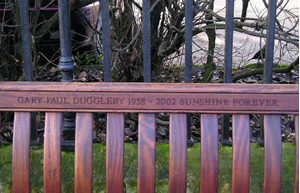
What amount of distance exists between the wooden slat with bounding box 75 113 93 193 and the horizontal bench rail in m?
0.08

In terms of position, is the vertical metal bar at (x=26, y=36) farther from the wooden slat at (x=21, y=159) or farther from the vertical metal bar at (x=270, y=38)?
the vertical metal bar at (x=270, y=38)

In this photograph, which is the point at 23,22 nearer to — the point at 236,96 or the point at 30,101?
the point at 30,101

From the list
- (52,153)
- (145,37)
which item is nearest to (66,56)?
(145,37)

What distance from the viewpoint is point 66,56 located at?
1885mm

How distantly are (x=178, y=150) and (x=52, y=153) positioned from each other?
0.43 meters

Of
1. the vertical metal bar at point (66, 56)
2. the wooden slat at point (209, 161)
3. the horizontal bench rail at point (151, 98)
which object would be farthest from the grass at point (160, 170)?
the horizontal bench rail at point (151, 98)

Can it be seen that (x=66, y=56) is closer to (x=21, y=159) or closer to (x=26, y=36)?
(x=26, y=36)

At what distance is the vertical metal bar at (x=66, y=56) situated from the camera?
180 cm

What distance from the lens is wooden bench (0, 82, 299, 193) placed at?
1522 mm

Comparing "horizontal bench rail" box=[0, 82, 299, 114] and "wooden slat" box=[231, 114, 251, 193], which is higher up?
"horizontal bench rail" box=[0, 82, 299, 114]

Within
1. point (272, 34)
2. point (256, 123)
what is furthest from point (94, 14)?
point (272, 34)

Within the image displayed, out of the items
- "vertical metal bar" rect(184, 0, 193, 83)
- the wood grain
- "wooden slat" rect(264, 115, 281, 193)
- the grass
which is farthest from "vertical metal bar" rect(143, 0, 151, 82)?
"wooden slat" rect(264, 115, 281, 193)

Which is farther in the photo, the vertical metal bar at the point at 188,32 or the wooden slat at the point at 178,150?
the vertical metal bar at the point at 188,32

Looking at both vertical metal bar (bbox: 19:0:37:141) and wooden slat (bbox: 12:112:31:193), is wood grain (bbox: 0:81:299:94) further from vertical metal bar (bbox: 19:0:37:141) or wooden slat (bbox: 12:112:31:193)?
vertical metal bar (bbox: 19:0:37:141)
